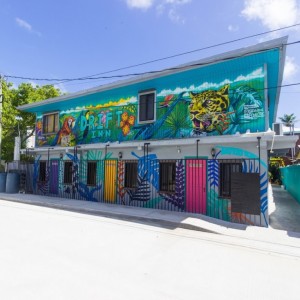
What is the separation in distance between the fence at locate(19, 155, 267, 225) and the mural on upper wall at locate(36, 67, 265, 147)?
121 cm

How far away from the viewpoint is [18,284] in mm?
3588

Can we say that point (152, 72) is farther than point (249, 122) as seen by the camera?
Yes

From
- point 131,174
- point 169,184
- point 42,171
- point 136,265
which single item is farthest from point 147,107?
point 42,171

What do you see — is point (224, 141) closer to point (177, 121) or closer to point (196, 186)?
point (196, 186)

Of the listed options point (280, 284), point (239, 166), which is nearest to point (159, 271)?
point (280, 284)

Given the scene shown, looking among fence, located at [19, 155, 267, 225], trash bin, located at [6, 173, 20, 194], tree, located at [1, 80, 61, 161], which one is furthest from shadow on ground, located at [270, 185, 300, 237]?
tree, located at [1, 80, 61, 161]

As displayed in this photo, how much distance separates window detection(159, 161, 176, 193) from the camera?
32.6 ft

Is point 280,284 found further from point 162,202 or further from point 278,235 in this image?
point 162,202

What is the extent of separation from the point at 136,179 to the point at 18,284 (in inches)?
292

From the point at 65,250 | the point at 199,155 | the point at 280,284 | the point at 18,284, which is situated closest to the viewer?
the point at 18,284

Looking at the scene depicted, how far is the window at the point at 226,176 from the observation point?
340 inches

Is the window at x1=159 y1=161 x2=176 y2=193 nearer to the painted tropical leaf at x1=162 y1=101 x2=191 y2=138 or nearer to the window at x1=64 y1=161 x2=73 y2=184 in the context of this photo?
the painted tropical leaf at x1=162 y1=101 x2=191 y2=138

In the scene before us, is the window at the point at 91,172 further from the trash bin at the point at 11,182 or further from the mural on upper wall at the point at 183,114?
the trash bin at the point at 11,182

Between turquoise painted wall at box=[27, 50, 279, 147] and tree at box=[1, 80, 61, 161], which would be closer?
turquoise painted wall at box=[27, 50, 279, 147]
